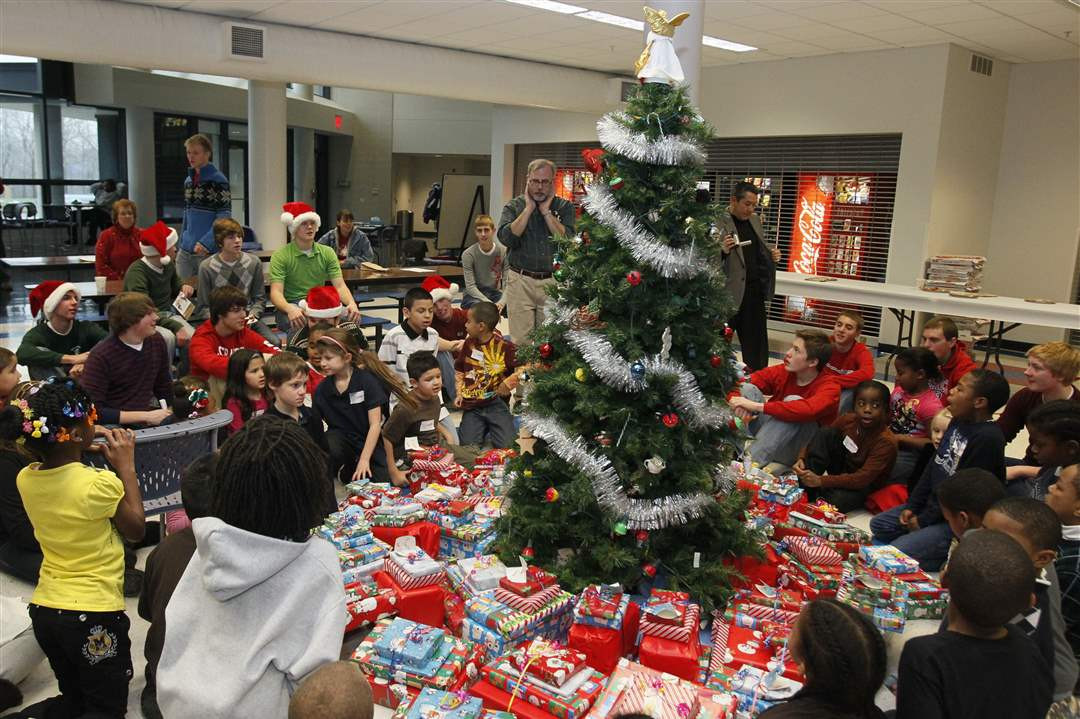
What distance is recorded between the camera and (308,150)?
17375 millimetres

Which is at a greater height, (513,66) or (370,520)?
(513,66)

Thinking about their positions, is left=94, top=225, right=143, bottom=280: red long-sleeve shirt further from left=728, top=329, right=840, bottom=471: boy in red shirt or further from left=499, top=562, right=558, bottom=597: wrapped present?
left=499, top=562, right=558, bottom=597: wrapped present

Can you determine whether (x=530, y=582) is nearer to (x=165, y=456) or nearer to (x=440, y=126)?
(x=165, y=456)

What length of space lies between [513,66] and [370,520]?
8.55m

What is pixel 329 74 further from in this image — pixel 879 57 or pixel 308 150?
pixel 308 150

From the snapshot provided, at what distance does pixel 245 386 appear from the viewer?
14.0ft

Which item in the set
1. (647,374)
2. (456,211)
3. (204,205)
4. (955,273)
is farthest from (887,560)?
(456,211)

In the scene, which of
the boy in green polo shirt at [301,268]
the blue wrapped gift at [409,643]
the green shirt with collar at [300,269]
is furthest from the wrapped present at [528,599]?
the green shirt with collar at [300,269]

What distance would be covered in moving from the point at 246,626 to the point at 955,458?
3343 mm

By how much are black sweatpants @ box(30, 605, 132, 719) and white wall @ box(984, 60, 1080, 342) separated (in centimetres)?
1023

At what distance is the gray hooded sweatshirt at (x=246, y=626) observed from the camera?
1.48 meters

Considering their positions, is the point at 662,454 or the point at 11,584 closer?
the point at 662,454

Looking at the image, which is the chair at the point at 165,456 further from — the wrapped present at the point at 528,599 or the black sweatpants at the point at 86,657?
the wrapped present at the point at 528,599

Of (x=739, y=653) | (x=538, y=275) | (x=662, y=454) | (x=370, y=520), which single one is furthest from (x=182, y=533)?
(x=538, y=275)
